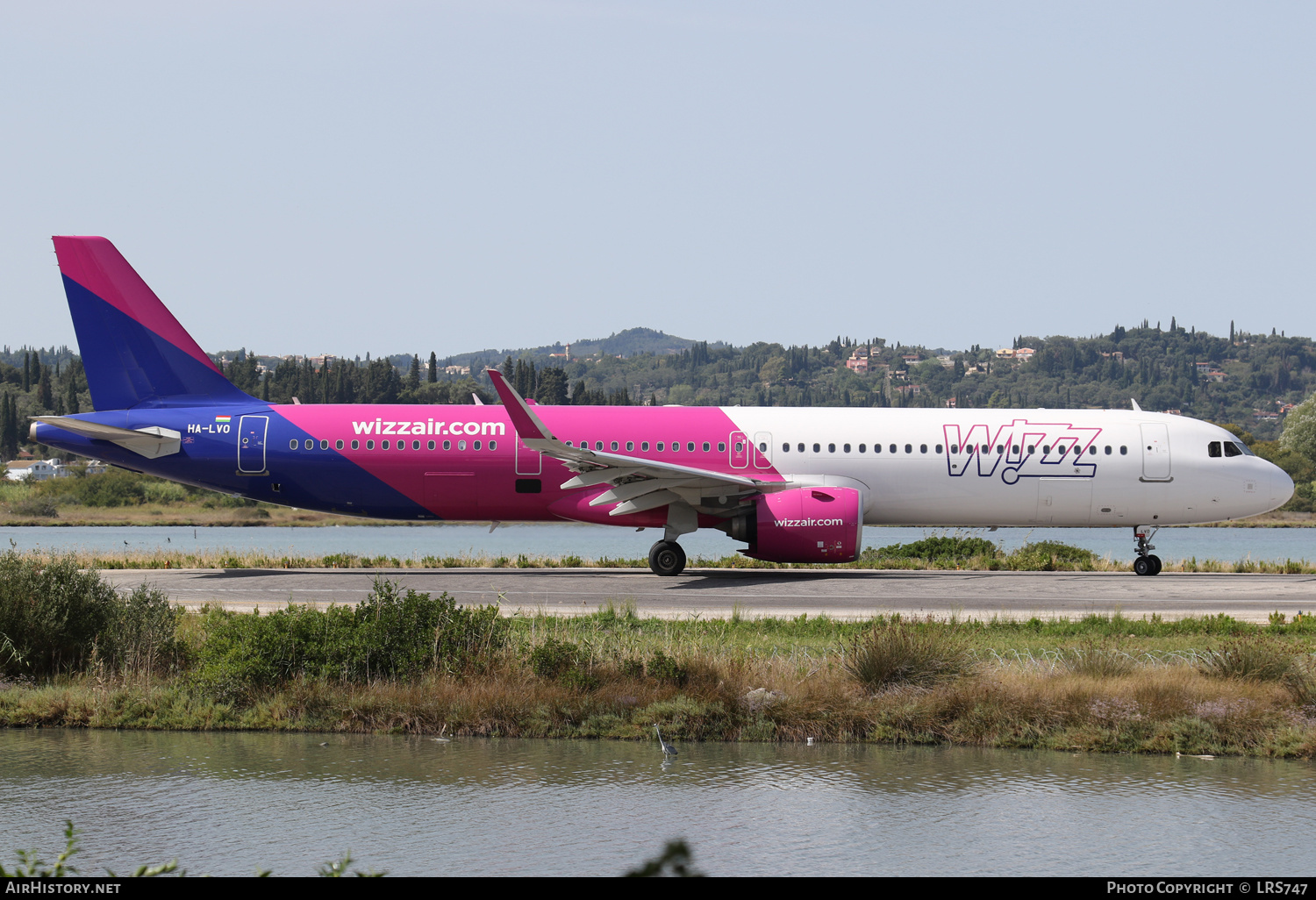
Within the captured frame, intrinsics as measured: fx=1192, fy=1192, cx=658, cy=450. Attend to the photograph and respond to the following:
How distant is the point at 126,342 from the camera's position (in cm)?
2792

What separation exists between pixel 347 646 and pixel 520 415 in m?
9.72

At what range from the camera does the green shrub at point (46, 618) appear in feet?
50.0

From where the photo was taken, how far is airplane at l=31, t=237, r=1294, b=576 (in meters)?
26.8

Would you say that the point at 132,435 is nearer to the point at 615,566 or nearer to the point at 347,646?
the point at 615,566

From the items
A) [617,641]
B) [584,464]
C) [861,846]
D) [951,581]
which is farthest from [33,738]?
[951,581]

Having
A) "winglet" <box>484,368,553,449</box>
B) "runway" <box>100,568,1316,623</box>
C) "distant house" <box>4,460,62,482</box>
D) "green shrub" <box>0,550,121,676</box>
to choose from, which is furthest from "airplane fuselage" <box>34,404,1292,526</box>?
"distant house" <box>4,460,62,482</box>

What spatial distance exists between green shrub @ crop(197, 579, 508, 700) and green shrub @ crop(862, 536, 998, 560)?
20172 millimetres

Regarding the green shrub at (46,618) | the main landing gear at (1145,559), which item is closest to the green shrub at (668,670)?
the green shrub at (46,618)

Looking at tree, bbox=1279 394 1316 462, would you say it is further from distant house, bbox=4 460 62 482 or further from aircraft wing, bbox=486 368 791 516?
distant house, bbox=4 460 62 482

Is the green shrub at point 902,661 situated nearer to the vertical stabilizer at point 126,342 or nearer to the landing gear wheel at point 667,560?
the landing gear wheel at point 667,560

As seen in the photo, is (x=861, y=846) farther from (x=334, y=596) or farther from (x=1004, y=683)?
(x=334, y=596)

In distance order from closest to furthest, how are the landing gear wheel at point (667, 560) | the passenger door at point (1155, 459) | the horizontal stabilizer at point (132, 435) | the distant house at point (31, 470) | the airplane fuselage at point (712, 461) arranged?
the landing gear wheel at point (667, 560), the horizontal stabilizer at point (132, 435), the airplane fuselage at point (712, 461), the passenger door at point (1155, 459), the distant house at point (31, 470)

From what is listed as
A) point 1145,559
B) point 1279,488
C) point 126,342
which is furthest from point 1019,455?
point 126,342

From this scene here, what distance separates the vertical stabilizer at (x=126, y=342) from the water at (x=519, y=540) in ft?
51.0
